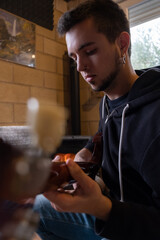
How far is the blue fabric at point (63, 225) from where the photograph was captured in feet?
2.65

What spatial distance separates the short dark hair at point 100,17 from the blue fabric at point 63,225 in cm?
76

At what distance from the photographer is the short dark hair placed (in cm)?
83

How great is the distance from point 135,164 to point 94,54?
0.44 m

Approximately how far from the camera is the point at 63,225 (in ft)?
2.82

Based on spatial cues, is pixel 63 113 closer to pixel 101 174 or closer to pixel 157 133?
pixel 157 133

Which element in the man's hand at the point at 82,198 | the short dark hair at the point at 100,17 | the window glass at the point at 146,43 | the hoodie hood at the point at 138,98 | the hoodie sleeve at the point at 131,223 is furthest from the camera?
→ the window glass at the point at 146,43

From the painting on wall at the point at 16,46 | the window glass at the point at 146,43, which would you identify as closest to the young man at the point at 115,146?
the painting on wall at the point at 16,46

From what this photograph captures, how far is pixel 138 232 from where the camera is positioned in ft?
1.82

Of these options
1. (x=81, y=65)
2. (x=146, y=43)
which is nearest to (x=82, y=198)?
(x=81, y=65)

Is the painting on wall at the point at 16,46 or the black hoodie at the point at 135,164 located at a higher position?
the painting on wall at the point at 16,46

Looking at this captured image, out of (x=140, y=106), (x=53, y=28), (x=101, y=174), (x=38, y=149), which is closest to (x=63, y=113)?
(x=38, y=149)

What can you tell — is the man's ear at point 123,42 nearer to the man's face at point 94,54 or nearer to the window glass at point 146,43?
the man's face at point 94,54

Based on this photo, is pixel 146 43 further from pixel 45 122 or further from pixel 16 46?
pixel 45 122

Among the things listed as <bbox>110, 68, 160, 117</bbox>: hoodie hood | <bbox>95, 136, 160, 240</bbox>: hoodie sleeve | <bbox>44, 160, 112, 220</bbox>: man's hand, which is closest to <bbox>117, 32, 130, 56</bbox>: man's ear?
<bbox>110, 68, 160, 117</bbox>: hoodie hood
